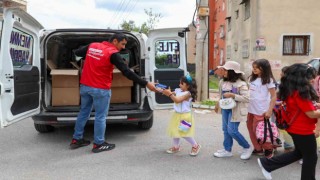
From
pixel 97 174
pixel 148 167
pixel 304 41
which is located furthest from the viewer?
pixel 304 41

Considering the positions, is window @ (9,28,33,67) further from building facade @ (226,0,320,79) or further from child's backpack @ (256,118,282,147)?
building facade @ (226,0,320,79)

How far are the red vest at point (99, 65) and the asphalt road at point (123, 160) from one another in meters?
1.02

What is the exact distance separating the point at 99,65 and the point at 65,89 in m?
1.43

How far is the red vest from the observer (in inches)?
193

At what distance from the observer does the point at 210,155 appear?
497 cm

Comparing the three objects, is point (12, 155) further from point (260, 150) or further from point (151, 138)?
point (260, 150)

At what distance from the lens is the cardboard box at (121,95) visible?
20.6ft

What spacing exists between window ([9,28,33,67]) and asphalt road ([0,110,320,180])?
4.35 ft

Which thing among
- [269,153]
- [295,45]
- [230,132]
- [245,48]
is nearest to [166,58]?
[230,132]

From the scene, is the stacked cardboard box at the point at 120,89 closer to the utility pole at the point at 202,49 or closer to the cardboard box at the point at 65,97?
the cardboard box at the point at 65,97

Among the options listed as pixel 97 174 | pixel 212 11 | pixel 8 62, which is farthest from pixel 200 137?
pixel 212 11

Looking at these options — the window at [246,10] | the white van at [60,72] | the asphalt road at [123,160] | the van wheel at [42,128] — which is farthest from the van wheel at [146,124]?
the window at [246,10]

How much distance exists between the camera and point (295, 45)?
16453 millimetres

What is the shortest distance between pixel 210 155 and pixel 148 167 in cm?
101
